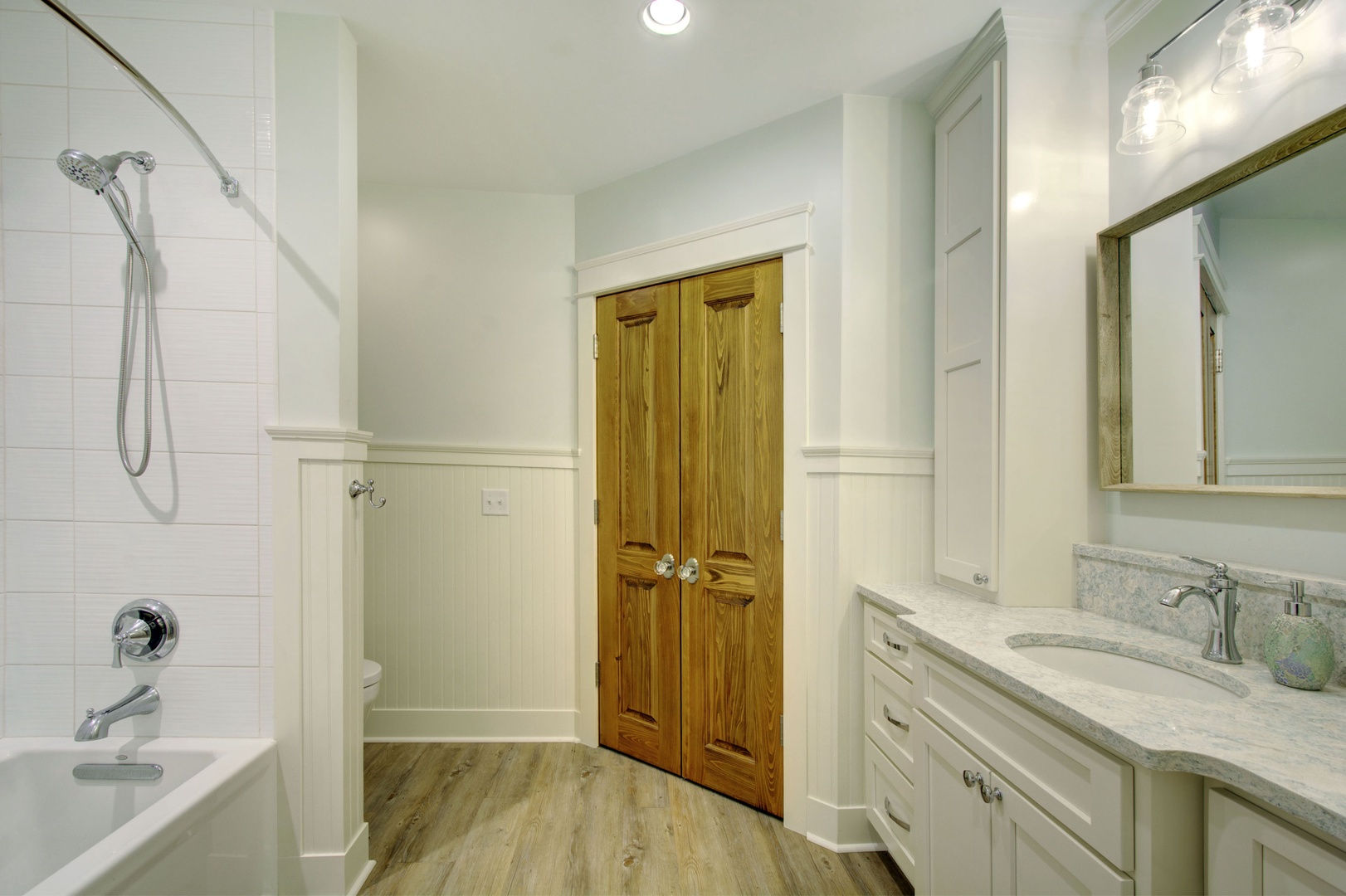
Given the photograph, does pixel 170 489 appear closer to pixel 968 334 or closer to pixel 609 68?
pixel 609 68

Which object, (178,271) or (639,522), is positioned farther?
(639,522)

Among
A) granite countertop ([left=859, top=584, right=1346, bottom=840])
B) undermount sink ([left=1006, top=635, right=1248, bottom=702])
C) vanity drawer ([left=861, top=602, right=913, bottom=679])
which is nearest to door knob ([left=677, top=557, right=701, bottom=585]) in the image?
vanity drawer ([left=861, top=602, right=913, bottom=679])

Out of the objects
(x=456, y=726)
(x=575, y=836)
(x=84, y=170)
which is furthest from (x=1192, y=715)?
(x=456, y=726)

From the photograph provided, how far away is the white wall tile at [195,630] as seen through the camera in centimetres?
163

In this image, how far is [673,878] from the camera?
69.4 inches

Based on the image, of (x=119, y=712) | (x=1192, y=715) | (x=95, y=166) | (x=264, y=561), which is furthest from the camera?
(x=264, y=561)

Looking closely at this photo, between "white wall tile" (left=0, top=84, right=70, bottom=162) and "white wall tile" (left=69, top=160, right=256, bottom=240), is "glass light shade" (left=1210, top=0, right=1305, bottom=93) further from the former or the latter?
"white wall tile" (left=0, top=84, right=70, bottom=162)

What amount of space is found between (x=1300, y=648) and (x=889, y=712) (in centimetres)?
95

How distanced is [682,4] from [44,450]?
83.6 inches

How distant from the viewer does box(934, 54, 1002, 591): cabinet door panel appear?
1.67 meters

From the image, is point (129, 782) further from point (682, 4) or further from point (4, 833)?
point (682, 4)

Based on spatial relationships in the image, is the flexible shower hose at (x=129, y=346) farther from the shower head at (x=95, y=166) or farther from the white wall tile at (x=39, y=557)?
the white wall tile at (x=39, y=557)

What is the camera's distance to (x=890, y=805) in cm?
173

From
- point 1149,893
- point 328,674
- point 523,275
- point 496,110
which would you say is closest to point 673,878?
point 328,674
